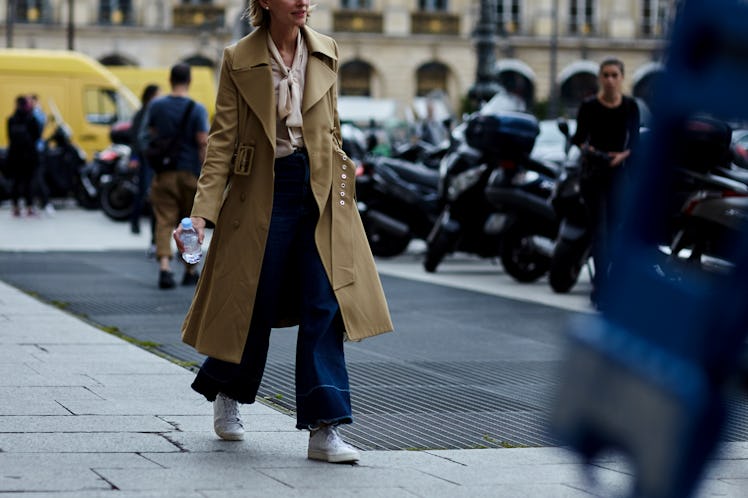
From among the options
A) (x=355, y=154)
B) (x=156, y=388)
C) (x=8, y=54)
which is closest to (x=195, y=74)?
(x=8, y=54)

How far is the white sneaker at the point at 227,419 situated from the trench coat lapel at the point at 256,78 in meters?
0.94

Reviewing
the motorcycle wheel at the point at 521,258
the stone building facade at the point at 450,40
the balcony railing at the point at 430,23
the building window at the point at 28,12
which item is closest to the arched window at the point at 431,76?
the stone building facade at the point at 450,40

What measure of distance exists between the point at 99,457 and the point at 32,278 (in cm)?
832

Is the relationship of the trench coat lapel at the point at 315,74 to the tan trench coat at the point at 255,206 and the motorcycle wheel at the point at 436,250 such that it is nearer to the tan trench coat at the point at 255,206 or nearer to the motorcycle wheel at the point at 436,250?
the tan trench coat at the point at 255,206

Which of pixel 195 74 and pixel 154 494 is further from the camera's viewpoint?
pixel 195 74

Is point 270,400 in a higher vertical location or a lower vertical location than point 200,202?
lower

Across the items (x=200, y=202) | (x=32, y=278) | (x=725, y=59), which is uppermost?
(x=725, y=59)

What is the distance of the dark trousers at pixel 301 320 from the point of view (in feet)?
17.2

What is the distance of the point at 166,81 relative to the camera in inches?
1310

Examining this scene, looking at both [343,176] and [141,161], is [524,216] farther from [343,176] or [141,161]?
[343,176]

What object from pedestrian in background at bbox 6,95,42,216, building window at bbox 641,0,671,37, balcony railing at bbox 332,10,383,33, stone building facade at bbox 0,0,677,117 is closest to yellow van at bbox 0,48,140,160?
pedestrian in background at bbox 6,95,42,216

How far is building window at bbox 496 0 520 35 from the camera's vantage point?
63819mm

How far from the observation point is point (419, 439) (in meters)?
5.81

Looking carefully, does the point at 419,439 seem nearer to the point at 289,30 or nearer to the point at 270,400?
the point at 270,400
